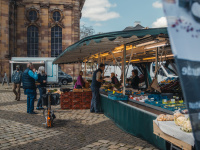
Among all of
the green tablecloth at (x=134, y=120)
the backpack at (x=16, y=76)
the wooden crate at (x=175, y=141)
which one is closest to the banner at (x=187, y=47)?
the wooden crate at (x=175, y=141)

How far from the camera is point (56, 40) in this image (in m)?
32.1

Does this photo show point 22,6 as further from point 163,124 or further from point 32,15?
point 163,124

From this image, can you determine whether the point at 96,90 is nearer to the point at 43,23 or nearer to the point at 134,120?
the point at 134,120

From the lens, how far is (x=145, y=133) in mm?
5086

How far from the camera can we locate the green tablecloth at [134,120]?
475 centimetres

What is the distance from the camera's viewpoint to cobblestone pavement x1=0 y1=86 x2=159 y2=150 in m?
5.02

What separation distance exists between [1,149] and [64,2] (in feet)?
97.4

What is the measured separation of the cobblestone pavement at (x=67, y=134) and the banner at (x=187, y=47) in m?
3.23

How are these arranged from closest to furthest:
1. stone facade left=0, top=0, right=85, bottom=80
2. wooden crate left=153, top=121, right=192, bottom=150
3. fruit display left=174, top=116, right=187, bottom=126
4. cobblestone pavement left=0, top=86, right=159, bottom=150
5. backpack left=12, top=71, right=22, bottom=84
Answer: wooden crate left=153, top=121, right=192, bottom=150 < fruit display left=174, top=116, right=187, bottom=126 < cobblestone pavement left=0, top=86, right=159, bottom=150 < backpack left=12, top=71, right=22, bottom=84 < stone facade left=0, top=0, right=85, bottom=80

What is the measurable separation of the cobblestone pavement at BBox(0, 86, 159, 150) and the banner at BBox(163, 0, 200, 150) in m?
3.23

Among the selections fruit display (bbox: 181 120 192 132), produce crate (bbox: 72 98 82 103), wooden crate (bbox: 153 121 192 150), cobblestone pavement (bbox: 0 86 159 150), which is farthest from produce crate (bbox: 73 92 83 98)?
fruit display (bbox: 181 120 192 132)

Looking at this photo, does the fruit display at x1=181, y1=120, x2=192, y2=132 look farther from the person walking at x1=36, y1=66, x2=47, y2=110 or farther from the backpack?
the backpack

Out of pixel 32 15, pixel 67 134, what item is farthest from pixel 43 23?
pixel 67 134

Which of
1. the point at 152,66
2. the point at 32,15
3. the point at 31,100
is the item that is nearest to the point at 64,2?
the point at 32,15
